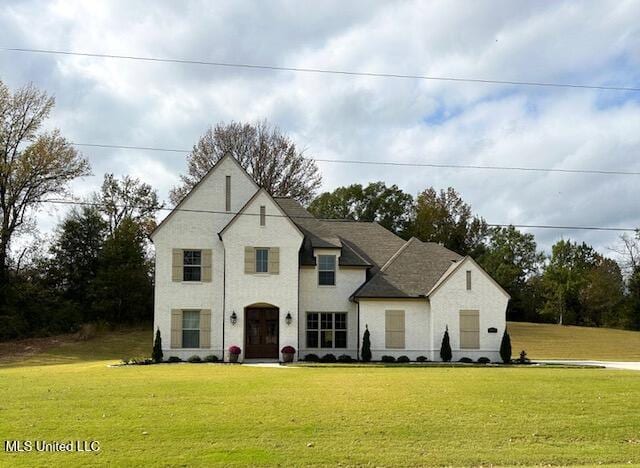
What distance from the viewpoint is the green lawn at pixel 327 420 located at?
11.6 m

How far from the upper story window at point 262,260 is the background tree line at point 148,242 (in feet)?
18.8

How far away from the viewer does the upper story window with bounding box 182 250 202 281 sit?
33.5 m

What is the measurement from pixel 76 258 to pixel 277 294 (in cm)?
2901

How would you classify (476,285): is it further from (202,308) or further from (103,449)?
(103,449)

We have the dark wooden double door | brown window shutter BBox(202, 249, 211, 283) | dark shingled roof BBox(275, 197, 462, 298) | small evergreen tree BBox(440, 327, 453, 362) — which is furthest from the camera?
dark shingled roof BBox(275, 197, 462, 298)

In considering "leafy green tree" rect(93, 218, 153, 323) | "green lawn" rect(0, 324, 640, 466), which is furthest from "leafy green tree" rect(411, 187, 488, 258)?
"green lawn" rect(0, 324, 640, 466)

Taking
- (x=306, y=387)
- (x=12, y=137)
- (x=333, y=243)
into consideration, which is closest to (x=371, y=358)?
(x=333, y=243)

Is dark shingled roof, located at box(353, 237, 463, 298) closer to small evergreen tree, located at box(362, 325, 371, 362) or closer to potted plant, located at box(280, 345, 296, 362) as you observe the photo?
small evergreen tree, located at box(362, 325, 371, 362)

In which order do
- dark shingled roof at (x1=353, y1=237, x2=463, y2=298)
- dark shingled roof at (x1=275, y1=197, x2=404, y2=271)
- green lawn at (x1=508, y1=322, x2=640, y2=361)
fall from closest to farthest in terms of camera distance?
dark shingled roof at (x1=353, y1=237, x2=463, y2=298), dark shingled roof at (x1=275, y1=197, x2=404, y2=271), green lawn at (x1=508, y1=322, x2=640, y2=361)

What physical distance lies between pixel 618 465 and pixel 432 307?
22048mm

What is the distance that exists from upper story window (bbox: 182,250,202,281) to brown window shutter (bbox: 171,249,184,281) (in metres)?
0.16

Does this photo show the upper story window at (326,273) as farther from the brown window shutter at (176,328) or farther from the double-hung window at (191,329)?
the brown window shutter at (176,328)

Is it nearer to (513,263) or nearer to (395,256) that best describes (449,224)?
(513,263)

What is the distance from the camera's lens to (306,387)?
61.9ft
